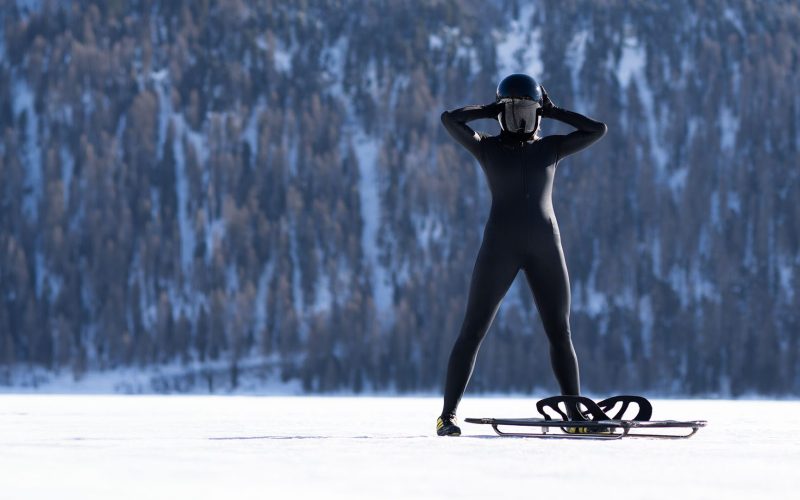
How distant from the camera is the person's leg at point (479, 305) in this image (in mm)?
7492

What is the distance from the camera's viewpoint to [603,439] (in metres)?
7.08

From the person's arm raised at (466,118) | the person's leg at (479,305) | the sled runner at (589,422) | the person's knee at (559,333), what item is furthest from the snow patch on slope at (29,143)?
the sled runner at (589,422)

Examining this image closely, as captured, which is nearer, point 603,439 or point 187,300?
point 603,439

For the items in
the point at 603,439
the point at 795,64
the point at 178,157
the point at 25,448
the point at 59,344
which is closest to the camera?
the point at 25,448

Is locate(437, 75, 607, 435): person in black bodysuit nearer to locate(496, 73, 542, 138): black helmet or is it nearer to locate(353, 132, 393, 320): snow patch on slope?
locate(496, 73, 542, 138): black helmet

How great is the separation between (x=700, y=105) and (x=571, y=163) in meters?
8.73

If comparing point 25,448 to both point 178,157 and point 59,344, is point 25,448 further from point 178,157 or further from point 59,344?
point 178,157

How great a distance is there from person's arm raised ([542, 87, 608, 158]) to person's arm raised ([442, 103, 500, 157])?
0.30 metres

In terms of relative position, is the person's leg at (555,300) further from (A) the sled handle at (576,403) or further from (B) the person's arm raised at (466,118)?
(B) the person's arm raised at (466,118)

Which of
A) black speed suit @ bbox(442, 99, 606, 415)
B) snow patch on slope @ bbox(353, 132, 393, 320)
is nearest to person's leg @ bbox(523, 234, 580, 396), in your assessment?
black speed suit @ bbox(442, 99, 606, 415)

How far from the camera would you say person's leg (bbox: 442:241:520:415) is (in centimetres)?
749

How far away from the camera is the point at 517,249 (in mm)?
7547

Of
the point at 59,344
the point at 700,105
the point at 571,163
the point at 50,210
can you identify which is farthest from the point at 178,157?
the point at 700,105

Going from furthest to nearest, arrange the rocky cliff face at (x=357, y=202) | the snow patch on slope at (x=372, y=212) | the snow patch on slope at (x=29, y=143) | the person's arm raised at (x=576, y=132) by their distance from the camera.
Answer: the snow patch on slope at (x=372, y=212)
the snow patch on slope at (x=29, y=143)
the rocky cliff face at (x=357, y=202)
the person's arm raised at (x=576, y=132)
